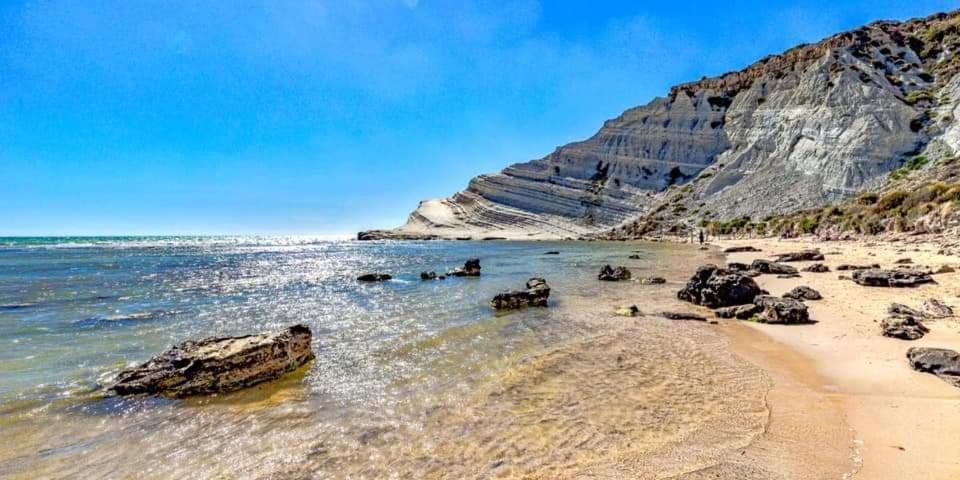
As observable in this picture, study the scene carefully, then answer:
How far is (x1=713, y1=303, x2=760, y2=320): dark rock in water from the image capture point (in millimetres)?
13896

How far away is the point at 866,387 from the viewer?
7.39m

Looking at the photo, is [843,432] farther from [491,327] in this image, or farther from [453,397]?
[491,327]

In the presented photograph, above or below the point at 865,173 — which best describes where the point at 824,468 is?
below

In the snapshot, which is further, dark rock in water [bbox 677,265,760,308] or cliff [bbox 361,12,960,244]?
cliff [bbox 361,12,960,244]

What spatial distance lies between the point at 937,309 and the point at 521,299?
454 inches

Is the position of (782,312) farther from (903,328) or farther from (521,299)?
(521,299)

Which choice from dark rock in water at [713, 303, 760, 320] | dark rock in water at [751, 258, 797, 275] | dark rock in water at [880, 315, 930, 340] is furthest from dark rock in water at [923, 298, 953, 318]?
dark rock in water at [751, 258, 797, 275]

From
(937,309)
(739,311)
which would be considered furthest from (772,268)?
(937,309)

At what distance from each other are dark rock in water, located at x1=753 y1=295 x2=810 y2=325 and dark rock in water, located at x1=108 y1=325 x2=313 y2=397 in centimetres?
1281

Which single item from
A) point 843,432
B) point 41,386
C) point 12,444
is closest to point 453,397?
point 843,432

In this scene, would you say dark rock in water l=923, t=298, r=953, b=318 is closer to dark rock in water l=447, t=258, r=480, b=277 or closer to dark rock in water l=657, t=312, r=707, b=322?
dark rock in water l=657, t=312, r=707, b=322

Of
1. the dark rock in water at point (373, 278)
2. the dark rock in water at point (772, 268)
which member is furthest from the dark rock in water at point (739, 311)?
the dark rock in water at point (373, 278)

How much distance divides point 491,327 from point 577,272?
1691 centimetres

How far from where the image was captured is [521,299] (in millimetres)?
16766
